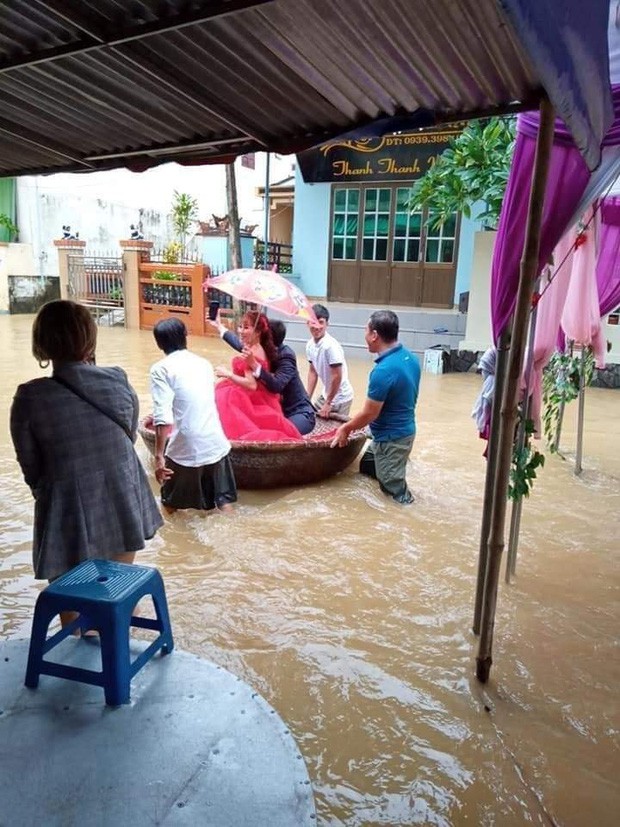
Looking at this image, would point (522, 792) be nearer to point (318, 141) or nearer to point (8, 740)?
point (8, 740)

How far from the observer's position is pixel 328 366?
18.9 feet

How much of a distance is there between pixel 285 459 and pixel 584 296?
2703mm

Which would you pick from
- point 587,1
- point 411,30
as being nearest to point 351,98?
point 411,30

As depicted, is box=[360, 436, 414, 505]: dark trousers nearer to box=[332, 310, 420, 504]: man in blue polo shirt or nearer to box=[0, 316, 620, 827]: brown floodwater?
box=[332, 310, 420, 504]: man in blue polo shirt

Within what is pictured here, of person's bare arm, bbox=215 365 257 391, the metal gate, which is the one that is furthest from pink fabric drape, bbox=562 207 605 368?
the metal gate

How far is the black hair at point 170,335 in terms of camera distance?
3902 millimetres

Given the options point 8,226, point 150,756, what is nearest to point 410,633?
point 150,756

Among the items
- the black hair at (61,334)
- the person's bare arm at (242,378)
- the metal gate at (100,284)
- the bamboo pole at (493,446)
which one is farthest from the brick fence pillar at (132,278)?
the bamboo pole at (493,446)

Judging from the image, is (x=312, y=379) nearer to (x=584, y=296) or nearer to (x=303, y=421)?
(x=303, y=421)

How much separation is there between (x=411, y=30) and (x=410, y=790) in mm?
2674

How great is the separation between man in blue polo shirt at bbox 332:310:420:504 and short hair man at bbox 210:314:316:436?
24.7 inches

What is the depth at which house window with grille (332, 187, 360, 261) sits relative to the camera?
15.1m

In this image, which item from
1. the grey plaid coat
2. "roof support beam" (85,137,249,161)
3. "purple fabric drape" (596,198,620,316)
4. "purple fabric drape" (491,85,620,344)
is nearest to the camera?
the grey plaid coat

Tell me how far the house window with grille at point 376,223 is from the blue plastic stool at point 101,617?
1361 centimetres
